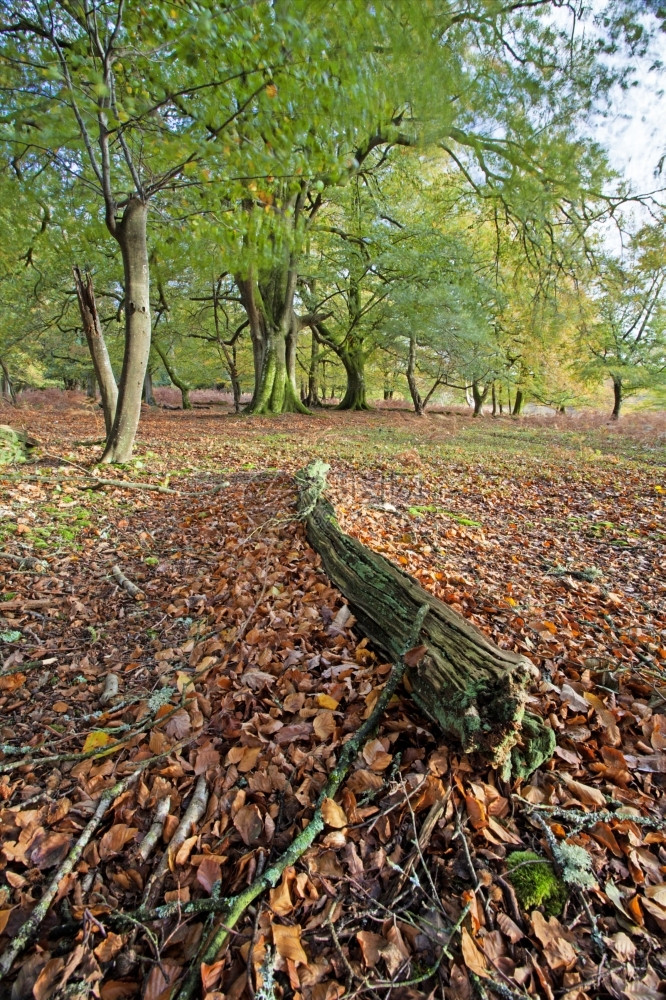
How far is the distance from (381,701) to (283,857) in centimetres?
78

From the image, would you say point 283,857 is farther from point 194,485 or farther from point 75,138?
point 75,138

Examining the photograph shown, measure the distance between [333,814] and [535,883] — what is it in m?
0.75

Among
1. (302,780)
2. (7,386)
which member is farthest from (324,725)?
(7,386)

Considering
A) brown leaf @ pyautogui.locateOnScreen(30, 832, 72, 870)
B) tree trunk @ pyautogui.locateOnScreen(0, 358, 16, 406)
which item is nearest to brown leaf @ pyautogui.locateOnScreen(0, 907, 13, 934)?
brown leaf @ pyautogui.locateOnScreen(30, 832, 72, 870)

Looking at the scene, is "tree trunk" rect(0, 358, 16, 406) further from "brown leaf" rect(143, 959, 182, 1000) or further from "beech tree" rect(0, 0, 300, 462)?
"brown leaf" rect(143, 959, 182, 1000)

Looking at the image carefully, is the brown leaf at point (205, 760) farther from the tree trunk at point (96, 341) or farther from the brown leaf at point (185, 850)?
the tree trunk at point (96, 341)

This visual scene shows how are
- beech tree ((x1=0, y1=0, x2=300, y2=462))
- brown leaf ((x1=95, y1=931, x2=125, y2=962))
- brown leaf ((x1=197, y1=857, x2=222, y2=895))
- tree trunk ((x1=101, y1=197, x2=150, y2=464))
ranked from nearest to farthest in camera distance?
brown leaf ((x1=95, y1=931, x2=125, y2=962)), brown leaf ((x1=197, y1=857, x2=222, y2=895)), beech tree ((x1=0, y1=0, x2=300, y2=462)), tree trunk ((x1=101, y1=197, x2=150, y2=464))

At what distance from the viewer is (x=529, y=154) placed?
7.62 metres

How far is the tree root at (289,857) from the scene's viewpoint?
142cm

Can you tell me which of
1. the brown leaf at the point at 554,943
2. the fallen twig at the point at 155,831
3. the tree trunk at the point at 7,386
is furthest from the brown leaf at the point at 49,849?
the tree trunk at the point at 7,386

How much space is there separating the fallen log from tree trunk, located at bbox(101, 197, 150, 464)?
5.47 meters

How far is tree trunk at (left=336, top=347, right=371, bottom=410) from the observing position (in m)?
21.1

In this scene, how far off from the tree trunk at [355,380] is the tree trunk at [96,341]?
577 inches

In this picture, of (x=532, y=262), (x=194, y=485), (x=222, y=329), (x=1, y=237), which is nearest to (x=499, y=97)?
(x=532, y=262)
